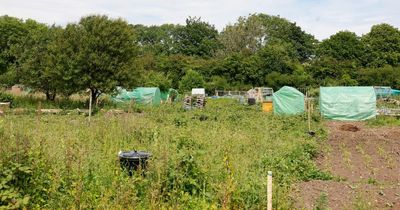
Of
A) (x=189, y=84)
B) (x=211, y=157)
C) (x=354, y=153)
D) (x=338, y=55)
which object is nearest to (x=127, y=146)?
(x=211, y=157)

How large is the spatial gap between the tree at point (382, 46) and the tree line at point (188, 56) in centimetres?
11

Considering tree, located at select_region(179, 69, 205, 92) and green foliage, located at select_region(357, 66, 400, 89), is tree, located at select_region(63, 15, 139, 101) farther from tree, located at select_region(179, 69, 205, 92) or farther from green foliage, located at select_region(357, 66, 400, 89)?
green foliage, located at select_region(357, 66, 400, 89)

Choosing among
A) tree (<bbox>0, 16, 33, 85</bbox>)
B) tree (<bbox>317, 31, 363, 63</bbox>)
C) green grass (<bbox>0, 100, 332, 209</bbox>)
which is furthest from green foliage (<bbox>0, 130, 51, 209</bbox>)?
tree (<bbox>317, 31, 363, 63</bbox>)

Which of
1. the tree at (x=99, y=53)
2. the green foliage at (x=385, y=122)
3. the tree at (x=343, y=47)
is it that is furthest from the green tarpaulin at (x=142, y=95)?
the tree at (x=343, y=47)

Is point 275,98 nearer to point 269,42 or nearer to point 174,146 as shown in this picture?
point 174,146

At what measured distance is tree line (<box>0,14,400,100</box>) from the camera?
22672 millimetres

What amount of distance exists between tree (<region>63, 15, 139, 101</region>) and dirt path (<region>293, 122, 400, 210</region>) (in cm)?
1308

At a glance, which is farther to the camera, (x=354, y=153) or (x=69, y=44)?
(x=69, y=44)

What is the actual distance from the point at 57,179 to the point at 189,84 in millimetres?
36463

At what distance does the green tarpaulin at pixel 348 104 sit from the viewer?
19.6m

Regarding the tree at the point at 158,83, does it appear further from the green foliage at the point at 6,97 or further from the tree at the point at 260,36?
the tree at the point at 260,36

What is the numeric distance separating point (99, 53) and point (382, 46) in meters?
39.0

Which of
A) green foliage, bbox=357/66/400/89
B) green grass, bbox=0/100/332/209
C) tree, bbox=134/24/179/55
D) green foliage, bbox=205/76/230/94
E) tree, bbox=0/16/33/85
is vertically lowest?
green grass, bbox=0/100/332/209

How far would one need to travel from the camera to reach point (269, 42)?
183 ft
